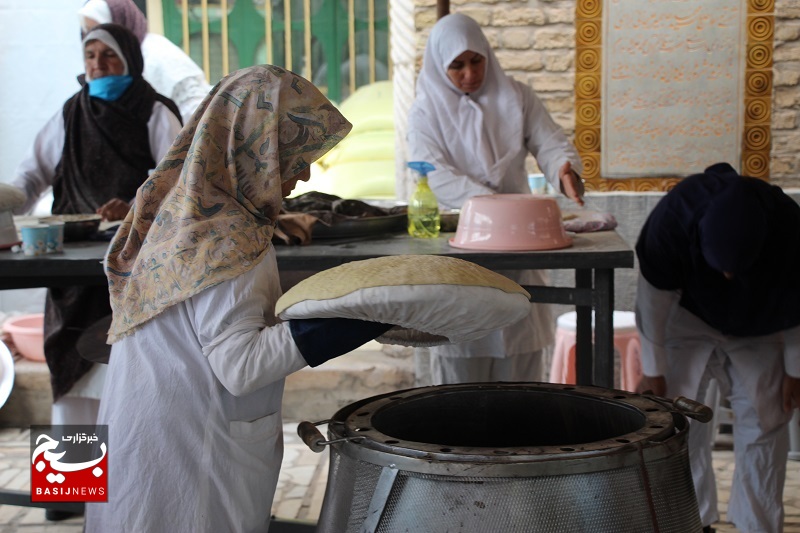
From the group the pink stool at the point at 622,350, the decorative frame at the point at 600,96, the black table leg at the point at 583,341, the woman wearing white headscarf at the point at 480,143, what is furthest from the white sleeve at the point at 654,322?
the decorative frame at the point at 600,96

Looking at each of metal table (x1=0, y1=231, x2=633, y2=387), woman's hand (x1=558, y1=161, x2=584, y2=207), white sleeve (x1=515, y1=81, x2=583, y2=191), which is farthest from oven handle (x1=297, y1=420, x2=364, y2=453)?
white sleeve (x1=515, y1=81, x2=583, y2=191)

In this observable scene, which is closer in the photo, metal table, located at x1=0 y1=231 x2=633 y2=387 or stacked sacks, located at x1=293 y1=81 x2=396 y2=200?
metal table, located at x1=0 y1=231 x2=633 y2=387

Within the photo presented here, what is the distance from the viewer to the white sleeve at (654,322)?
3137 mm

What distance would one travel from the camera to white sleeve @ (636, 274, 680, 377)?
3.14 m

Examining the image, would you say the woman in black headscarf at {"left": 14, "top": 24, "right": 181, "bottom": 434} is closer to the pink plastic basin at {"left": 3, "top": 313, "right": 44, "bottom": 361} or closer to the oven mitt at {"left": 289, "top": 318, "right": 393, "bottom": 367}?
the pink plastic basin at {"left": 3, "top": 313, "right": 44, "bottom": 361}

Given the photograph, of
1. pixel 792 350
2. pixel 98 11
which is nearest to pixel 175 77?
pixel 98 11

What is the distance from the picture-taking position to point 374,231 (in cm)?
310

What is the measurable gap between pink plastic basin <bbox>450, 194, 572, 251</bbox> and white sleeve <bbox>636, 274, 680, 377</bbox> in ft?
1.62

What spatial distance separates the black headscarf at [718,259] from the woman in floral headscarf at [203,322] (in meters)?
1.49

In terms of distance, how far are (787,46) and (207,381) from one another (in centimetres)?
465

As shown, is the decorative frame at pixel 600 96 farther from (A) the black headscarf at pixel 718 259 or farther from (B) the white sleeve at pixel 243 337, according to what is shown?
(B) the white sleeve at pixel 243 337

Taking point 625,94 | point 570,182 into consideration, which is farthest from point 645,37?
point 570,182

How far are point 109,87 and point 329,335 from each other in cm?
246

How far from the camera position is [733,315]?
3.03 m
